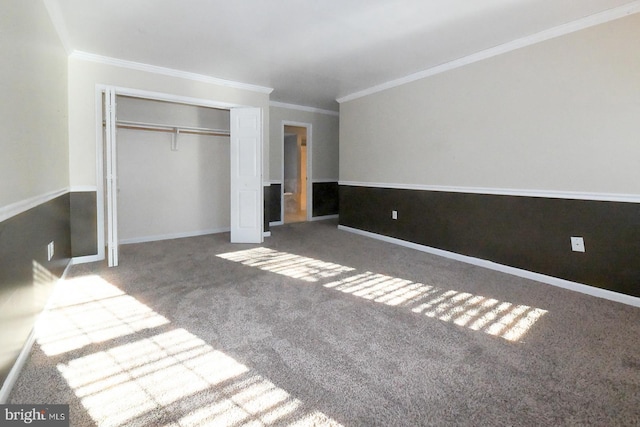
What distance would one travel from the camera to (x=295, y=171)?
10.6m

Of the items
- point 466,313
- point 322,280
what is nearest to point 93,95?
point 322,280

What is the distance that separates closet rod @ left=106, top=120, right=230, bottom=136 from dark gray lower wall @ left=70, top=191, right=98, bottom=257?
47.2 inches

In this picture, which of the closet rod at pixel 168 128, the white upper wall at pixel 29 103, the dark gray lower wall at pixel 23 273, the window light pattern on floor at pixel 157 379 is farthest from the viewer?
the closet rod at pixel 168 128

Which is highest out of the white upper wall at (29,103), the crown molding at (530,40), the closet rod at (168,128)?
the crown molding at (530,40)

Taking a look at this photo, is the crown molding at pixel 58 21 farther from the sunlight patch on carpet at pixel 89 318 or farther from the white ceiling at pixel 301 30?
the sunlight patch on carpet at pixel 89 318

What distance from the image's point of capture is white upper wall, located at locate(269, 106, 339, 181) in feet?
20.9

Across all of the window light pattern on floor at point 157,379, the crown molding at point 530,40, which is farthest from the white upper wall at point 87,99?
the crown molding at point 530,40

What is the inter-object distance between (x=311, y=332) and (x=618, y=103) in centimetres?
308

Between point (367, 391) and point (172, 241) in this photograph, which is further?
point (172, 241)

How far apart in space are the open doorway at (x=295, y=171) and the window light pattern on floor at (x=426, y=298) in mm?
4452

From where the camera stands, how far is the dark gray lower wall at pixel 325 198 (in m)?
7.06

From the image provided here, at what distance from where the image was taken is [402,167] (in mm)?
4762

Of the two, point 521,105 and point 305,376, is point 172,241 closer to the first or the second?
point 305,376

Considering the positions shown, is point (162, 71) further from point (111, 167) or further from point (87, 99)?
point (111, 167)
